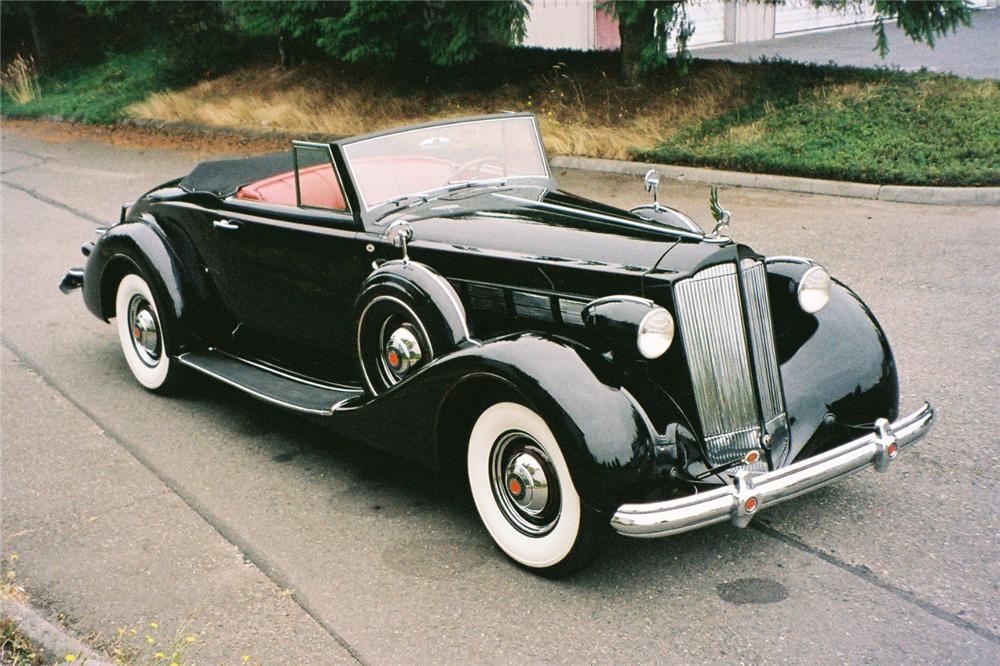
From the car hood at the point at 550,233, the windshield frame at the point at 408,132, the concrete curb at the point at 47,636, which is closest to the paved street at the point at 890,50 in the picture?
the windshield frame at the point at 408,132

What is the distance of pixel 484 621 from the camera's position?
3350 mm

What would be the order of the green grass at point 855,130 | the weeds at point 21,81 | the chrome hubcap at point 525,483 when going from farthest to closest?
the weeds at point 21,81 < the green grass at point 855,130 < the chrome hubcap at point 525,483

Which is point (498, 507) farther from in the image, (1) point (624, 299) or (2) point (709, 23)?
(2) point (709, 23)

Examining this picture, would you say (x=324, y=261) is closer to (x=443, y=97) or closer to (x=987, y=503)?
(x=987, y=503)

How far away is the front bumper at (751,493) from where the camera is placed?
3.13m

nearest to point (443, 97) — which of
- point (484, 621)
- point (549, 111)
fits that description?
point (549, 111)

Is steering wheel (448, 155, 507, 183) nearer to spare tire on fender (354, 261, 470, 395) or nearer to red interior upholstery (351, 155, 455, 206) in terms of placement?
red interior upholstery (351, 155, 455, 206)

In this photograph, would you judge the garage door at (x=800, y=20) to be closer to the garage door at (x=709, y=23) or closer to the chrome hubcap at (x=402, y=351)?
the garage door at (x=709, y=23)

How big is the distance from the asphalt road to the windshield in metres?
1.37

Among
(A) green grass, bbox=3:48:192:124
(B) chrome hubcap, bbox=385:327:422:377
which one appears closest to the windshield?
(B) chrome hubcap, bbox=385:327:422:377

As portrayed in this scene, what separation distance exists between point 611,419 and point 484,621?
854mm

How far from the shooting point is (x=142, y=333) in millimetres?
5672

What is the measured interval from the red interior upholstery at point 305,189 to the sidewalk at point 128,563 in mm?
1547

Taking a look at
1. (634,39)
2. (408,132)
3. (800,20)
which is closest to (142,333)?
(408,132)
